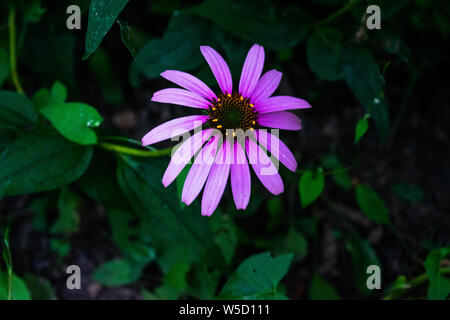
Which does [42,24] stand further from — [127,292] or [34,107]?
[127,292]

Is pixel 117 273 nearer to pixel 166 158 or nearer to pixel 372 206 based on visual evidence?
pixel 166 158

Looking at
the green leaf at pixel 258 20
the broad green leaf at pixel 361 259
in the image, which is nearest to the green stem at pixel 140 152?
the green leaf at pixel 258 20

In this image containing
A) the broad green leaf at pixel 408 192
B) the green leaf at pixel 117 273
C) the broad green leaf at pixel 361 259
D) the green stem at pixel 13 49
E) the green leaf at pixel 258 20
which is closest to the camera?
the green leaf at pixel 258 20

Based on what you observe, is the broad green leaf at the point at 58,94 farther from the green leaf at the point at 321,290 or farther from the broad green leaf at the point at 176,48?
the green leaf at the point at 321,290

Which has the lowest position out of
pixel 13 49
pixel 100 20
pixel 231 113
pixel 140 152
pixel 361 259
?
pixel 361 259

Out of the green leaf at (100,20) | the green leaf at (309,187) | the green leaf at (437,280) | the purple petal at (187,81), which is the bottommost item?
the green leaf at (437,280)

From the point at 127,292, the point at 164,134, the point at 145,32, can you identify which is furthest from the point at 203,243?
the point at 145,32

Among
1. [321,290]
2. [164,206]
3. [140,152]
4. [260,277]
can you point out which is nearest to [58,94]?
[140,152]

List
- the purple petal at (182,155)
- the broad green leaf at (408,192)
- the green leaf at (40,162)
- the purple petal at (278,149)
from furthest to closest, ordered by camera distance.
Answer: the broad green leaf at (408,192), the green leaf at (40,162), the purple petal at (278,149), the purple petal at (182,155)
